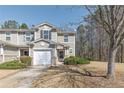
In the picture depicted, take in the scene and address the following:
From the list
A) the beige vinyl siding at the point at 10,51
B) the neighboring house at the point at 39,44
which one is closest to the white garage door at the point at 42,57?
the neighboring house at the point at 39,44

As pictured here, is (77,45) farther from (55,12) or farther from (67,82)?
(67,82)

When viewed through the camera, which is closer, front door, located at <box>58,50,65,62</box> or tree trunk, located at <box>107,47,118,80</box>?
tree trunk, located at <box>107,47,118,80</box>

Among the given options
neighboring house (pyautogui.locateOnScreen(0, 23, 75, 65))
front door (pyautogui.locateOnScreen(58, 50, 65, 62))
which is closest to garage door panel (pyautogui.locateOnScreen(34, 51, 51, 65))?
neighboring house (pyautogui.locateOnScreen(0, 23, 75, 65))

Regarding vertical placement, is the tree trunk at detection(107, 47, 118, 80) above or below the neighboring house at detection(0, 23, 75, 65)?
below

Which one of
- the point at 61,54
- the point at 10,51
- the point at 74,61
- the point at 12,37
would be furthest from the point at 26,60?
the point at 12,37

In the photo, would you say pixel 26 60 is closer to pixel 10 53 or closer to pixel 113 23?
pixel 10 53

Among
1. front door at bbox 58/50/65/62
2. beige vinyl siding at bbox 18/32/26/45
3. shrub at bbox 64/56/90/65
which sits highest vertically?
beige vinyl siding at bbox 18/32/26/45

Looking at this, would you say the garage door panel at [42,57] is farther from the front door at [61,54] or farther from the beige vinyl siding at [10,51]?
the beige vinyl siding at [10,51]

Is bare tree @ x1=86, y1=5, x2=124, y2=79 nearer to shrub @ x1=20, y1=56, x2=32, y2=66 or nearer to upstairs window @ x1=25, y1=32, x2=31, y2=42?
shrub @ x1=20, y1=56, x2=32, y2=66

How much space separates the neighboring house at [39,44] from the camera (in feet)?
82.1

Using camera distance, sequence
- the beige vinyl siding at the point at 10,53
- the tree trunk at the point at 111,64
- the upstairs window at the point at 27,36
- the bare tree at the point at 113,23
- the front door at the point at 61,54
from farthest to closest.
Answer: the upstairs window at the point at 27,36 → the front door at the point at 61,54 → the beige vinyl siding at the point at 10,53 → the tree trunk at the point at 111,64 → the bare tree at the point at 113,23

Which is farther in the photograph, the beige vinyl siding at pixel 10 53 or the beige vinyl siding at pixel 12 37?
the beige vinyl siding at pixel 12 37

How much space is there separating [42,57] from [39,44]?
4.88 ft

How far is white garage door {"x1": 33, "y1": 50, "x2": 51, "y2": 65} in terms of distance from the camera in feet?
81.0
